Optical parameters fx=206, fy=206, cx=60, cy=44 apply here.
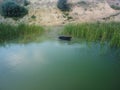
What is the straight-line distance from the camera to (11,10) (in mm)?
10820

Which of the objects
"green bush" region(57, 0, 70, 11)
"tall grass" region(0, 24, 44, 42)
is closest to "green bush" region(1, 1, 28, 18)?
"green bush" region(57, 0, 70, 11)

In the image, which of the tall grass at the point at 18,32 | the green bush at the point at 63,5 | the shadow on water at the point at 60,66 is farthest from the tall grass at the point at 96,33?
the green bush at the point at 63,5

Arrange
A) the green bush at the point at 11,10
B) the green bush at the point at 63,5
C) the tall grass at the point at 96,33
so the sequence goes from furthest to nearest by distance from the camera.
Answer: the green bush at the point at 63,5 < the green bush at the point at 11,10 < the tall grass at the point at 96,33

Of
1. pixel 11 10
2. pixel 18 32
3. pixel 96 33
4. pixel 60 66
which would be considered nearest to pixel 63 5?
pixel 11 10

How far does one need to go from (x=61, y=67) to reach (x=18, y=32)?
3.50 meters

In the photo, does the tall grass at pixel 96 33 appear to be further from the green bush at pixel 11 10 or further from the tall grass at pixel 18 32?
the green bush at pixel 11 10

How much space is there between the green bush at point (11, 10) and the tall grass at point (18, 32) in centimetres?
307

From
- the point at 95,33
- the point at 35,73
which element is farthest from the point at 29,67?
the point at 95,33

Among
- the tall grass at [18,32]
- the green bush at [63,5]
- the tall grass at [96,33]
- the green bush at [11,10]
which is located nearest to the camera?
the tall grass at [96,33]

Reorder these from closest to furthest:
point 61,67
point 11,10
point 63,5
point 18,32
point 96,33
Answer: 1. point 61,67
2. point 96,33
3. point 18,32
4. point 11,10
5. point 63,5

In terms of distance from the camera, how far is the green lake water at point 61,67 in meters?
4.02

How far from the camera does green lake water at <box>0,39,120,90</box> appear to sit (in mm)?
4016

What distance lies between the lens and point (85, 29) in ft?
24.2

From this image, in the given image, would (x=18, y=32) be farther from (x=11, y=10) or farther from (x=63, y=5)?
(x=63, y=5)
